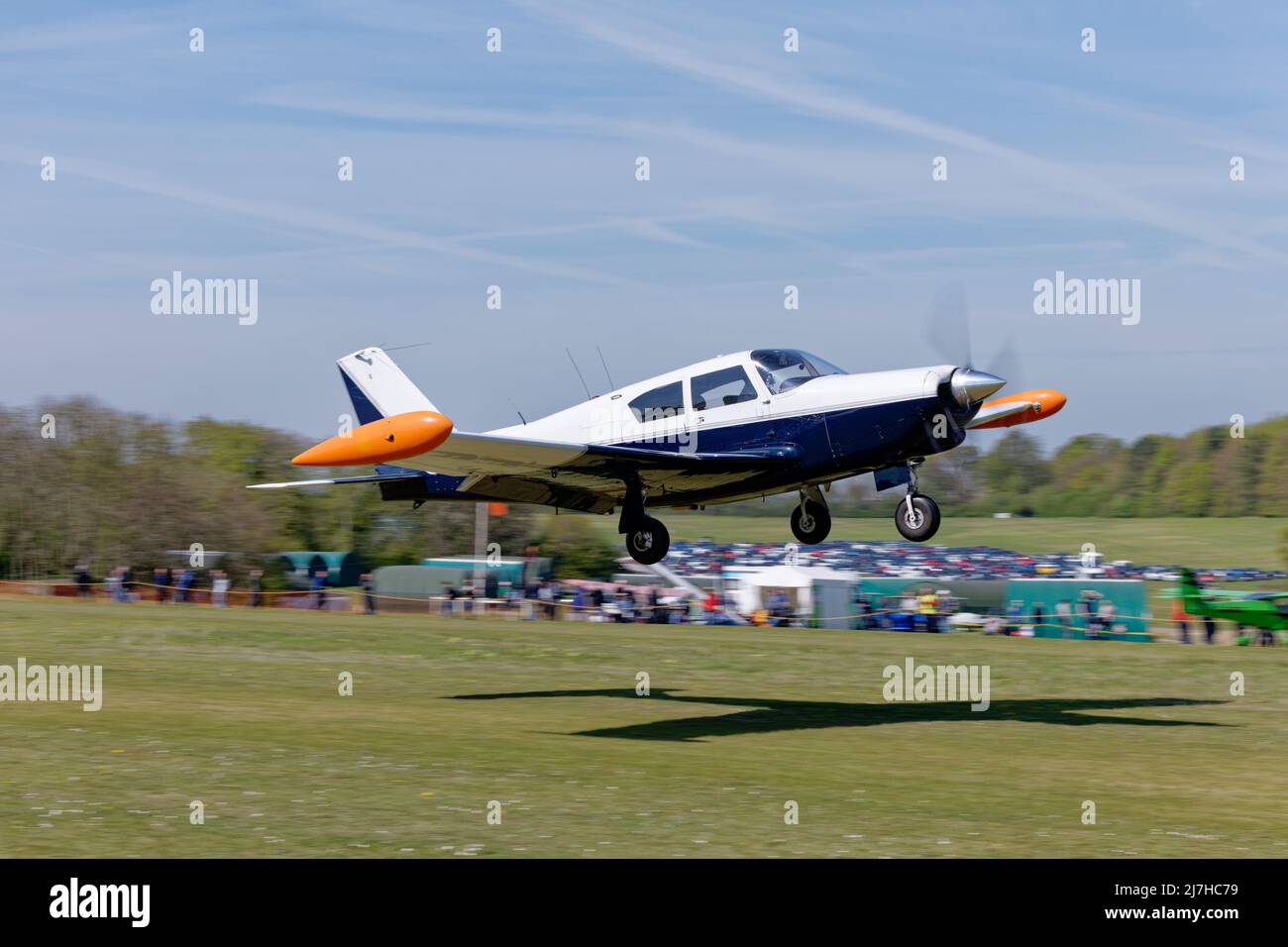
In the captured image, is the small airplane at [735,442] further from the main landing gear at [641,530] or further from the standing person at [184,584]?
the standing person at [184,584]

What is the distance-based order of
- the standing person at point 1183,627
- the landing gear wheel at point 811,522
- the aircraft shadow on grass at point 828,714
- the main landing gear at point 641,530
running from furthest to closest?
the standing person at point 1183,627, the aircraft shadow on grass at point 828,714, the landing gear wheel at point 811,522, the main landing gear at point 641,530

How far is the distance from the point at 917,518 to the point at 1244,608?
30.9 m

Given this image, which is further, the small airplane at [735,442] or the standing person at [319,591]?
the standing person at [319,591]

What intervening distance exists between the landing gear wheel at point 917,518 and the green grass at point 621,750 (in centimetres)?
359

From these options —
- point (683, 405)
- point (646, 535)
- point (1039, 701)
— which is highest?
point (683, 405)

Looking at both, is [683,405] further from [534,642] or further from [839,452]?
[534,642]

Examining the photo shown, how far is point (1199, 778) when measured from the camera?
20.3 metres

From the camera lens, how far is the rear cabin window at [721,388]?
65.2 ft

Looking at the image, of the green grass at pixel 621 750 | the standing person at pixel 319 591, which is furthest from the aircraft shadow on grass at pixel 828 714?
the standing person at pixel 319 591

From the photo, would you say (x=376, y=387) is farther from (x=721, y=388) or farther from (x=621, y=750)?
(x=621, y=750)

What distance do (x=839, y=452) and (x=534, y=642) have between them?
2238 cm
